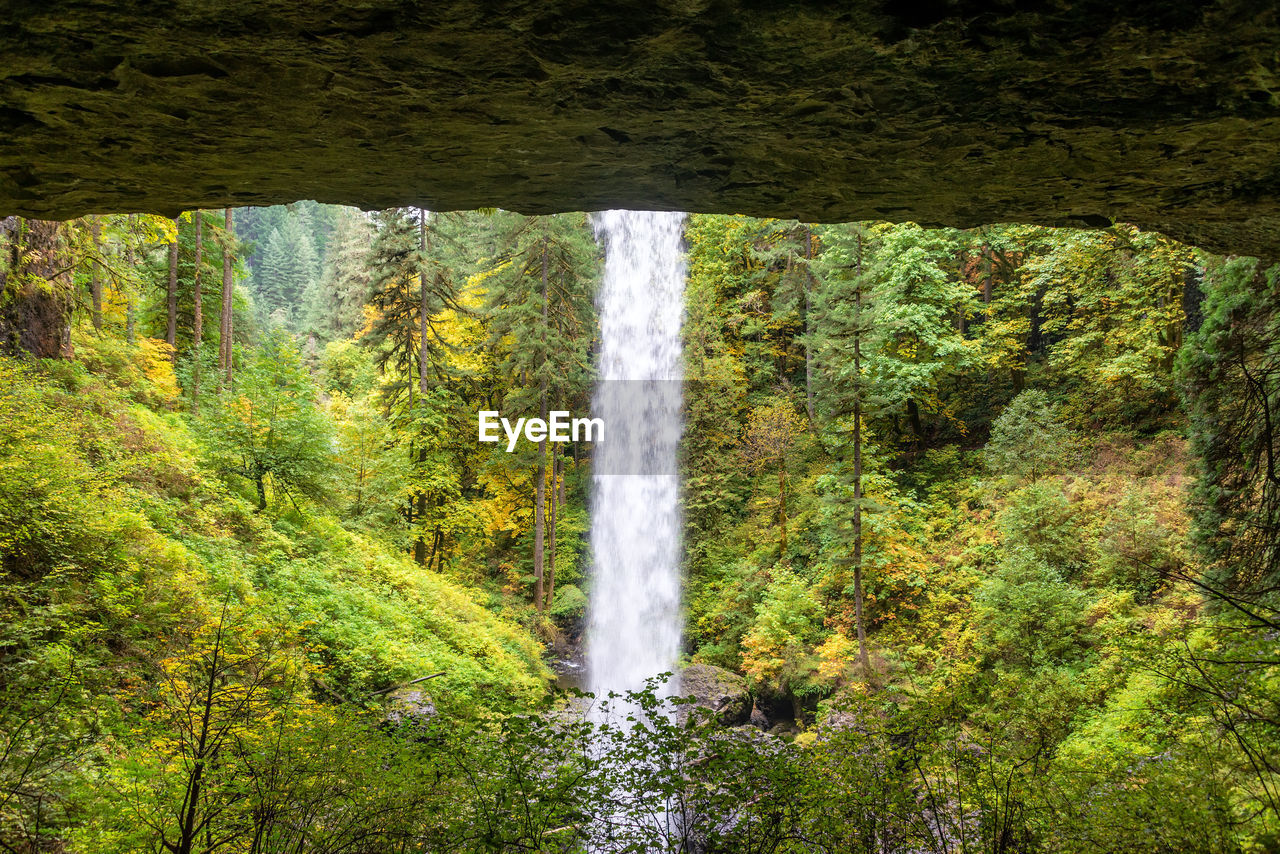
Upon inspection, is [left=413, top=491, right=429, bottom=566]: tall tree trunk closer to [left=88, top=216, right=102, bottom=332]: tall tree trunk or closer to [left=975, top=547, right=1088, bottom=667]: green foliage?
[left=88, top=216, right=102, bottom=332]: tall tree trunk

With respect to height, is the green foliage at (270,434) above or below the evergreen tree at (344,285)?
below

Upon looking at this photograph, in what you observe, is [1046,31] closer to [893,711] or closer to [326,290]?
[893,711]

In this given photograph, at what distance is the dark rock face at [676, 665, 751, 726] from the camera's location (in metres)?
12.7

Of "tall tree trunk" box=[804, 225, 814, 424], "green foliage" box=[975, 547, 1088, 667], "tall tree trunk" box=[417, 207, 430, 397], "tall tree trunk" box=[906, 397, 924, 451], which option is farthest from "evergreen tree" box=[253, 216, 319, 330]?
"green foliage" box=[975, 547, 1088, 667]

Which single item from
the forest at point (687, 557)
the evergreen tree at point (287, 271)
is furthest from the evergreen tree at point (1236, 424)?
the evergreen tree at point (287, 271)

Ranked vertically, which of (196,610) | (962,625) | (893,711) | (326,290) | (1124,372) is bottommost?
(962,625)

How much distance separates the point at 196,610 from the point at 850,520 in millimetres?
10520

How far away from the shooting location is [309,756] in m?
4.29

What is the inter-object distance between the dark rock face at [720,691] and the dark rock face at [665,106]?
10607 mm

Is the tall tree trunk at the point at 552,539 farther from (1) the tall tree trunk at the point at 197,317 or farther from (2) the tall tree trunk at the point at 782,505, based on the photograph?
(1) the tall tree trunk at the point at 197,317

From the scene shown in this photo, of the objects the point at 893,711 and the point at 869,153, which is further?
the point at 893,711

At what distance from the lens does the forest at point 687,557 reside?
13.7 feet

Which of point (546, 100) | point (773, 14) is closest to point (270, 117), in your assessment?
point (546, 100)

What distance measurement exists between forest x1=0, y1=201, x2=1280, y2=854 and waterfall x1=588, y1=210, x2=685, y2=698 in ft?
1.93
